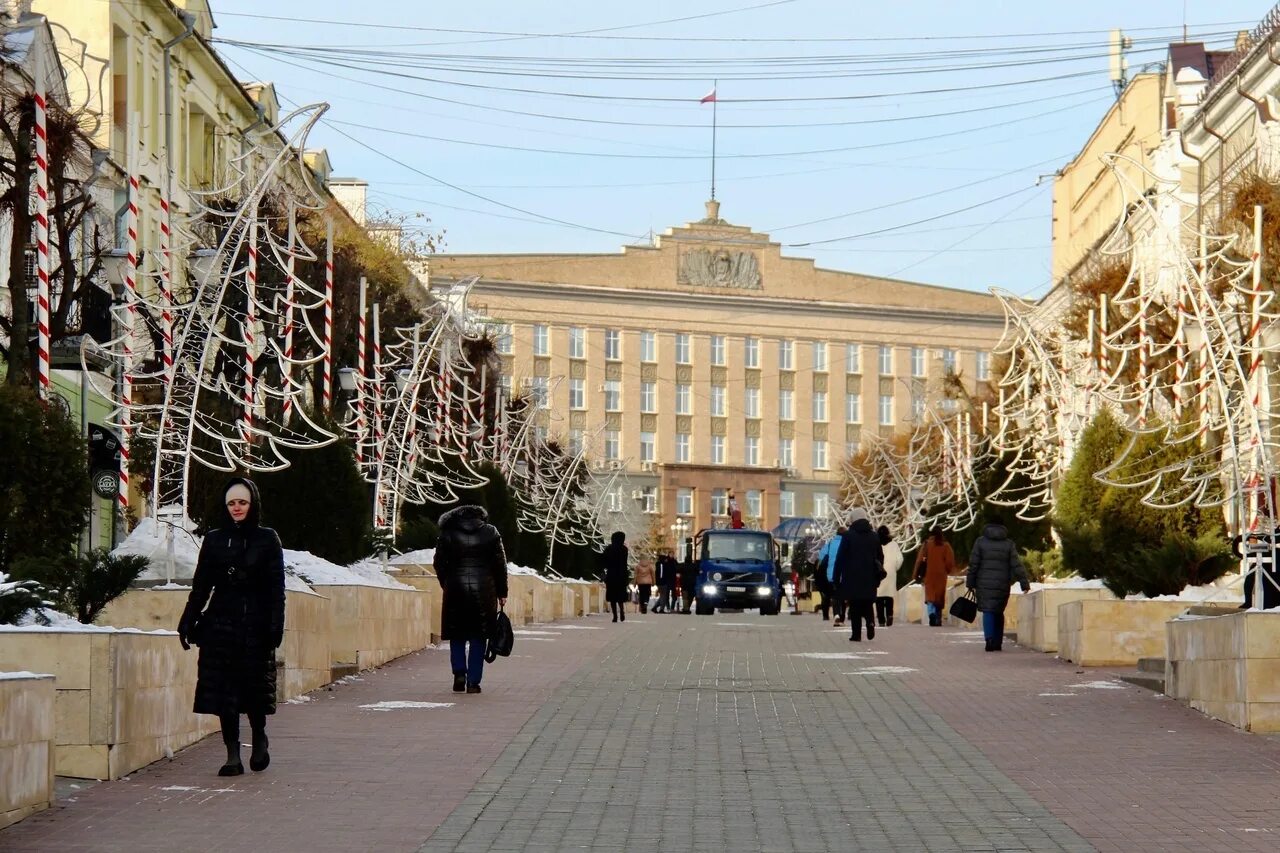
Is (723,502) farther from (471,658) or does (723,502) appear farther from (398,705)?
(398,705)

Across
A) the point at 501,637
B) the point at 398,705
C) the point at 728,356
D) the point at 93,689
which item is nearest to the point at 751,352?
the point at 728,356

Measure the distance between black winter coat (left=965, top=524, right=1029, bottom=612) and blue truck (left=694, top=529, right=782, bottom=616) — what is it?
34.7 meters

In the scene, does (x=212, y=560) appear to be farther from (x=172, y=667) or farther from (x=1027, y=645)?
(x=1027, y=645)

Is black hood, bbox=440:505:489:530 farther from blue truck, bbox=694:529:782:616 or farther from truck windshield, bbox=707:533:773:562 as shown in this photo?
truck windshield, bbox=707:533:773:562

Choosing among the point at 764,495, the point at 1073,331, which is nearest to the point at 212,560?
the point at 1073,331

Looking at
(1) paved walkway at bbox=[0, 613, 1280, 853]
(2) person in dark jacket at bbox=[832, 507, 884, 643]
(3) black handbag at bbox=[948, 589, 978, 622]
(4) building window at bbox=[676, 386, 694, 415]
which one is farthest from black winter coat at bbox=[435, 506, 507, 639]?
(4) building window at bbox=[676, 386, 694, 415]

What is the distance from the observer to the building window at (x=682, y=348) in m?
133

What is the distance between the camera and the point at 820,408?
448ft

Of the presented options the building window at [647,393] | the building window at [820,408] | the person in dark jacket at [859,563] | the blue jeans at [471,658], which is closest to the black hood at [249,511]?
the blue jeans at [471,658]

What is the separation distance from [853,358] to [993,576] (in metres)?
108

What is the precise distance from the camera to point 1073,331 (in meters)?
58.1

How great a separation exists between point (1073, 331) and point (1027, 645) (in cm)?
2969

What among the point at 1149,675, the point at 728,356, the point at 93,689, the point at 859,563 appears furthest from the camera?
the point at 728,356

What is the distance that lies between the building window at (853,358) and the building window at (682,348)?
359 inches
